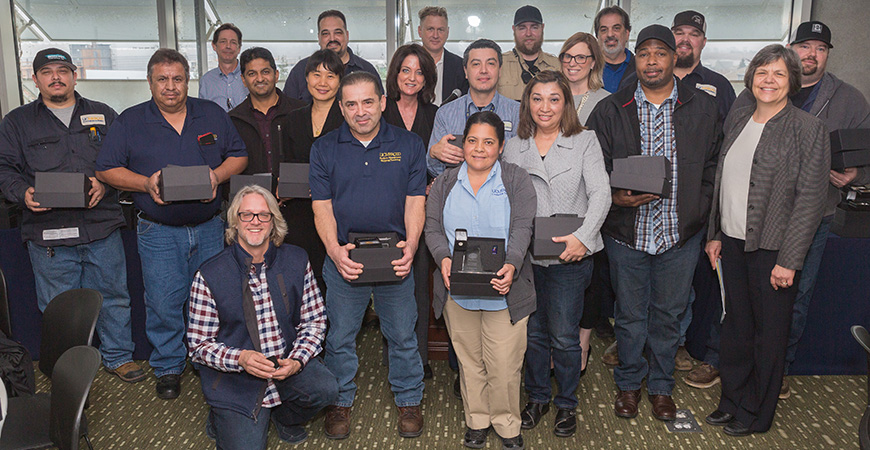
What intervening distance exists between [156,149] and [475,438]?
208cm

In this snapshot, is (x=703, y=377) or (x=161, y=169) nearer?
(x=161, y=169)

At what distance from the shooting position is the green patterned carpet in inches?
107

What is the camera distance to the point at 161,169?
113 inches

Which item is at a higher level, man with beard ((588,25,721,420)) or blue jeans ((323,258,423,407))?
man with beard ((588,25,721,420))

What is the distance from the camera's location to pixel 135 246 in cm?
341

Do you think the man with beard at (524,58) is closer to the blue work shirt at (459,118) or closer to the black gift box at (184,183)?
the blue work shirt at (459,118)

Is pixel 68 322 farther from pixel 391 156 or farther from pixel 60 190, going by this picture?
pixel 391 156

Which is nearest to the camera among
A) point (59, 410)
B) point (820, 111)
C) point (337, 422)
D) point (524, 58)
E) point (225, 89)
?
point (59, 410)

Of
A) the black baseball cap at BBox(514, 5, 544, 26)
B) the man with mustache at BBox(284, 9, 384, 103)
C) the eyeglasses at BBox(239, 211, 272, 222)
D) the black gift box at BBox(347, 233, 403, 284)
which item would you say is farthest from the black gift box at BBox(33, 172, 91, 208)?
the black baseball cap at BBox(514, 5, 544, 26)

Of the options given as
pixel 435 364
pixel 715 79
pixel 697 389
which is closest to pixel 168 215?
pixel 435 364

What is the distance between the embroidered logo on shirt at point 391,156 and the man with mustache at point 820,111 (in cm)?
165

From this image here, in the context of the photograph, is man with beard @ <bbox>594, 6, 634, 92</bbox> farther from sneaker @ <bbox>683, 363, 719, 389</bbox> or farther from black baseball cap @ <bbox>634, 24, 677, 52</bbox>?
sneaker @ <bbox>683, 363, 719, 389</bbox>

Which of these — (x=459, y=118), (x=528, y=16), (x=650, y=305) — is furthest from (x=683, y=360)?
(x=528, y=16)

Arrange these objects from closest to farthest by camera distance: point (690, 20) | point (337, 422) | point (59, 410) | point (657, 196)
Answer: point (59, 410) < point (657, 196) < point (337, 422) < point (690, 20)
